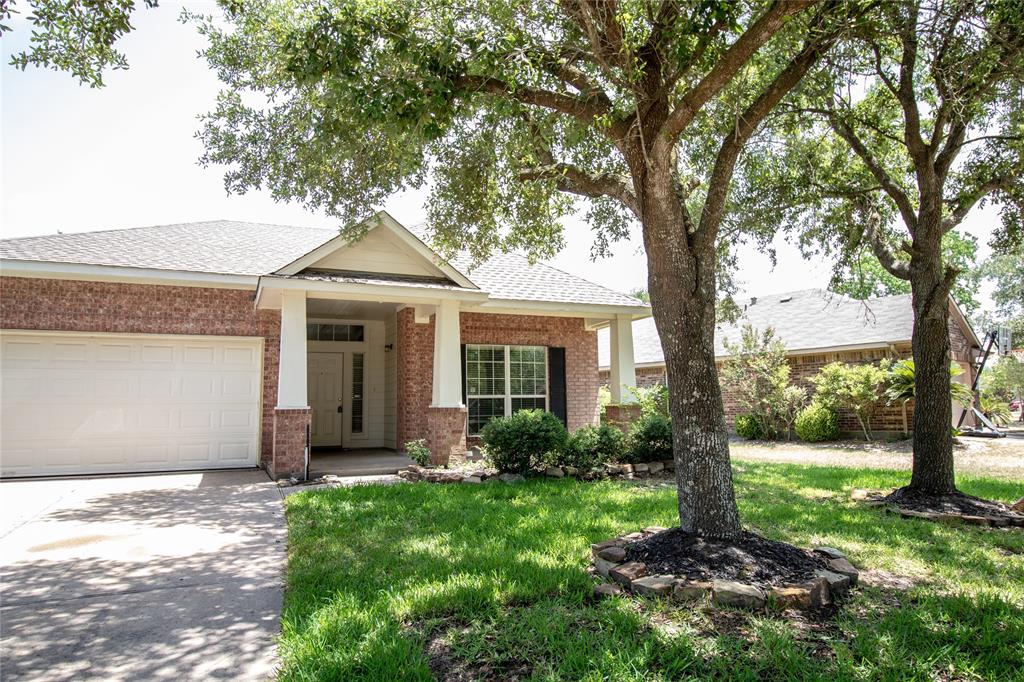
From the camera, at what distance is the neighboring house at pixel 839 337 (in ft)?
57.2

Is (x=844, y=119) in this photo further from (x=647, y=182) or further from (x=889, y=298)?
(x=889, y=298)

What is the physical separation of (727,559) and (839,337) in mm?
16854

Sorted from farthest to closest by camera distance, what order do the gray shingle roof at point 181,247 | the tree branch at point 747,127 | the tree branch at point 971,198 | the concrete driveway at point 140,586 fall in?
the gray shingle roof at point 181,247 → the tree branch at point 971,198 → the tree branch at point 747,127 → the concrete driveway at point 140,586

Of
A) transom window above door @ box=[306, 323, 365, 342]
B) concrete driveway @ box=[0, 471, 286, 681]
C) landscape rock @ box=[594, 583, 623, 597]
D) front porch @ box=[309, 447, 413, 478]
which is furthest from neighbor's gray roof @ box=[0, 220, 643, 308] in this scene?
landscape rock @ box=[594, 583, 623, 597]

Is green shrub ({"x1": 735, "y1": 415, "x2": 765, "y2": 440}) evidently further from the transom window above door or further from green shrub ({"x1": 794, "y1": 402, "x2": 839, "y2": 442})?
the transom window above door

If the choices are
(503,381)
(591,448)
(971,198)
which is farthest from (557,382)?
(971,198)

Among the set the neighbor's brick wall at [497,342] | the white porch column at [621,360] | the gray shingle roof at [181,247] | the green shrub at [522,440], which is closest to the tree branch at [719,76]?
the green shrub at [522,440]

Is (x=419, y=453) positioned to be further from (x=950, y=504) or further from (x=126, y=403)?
(x=950, y=504)

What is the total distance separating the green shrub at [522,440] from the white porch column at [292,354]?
3116 mm

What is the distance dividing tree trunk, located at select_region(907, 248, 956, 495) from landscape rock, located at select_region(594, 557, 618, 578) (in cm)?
512

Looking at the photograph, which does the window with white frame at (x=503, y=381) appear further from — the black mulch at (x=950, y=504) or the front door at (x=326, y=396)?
the black mulch at (x=950, y=504)

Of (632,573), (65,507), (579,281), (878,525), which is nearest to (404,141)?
Result: (632,573)

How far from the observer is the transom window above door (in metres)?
13.9

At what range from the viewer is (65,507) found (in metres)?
7.46
